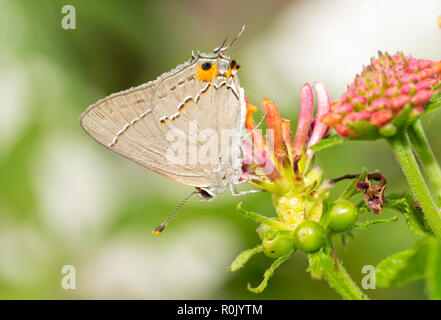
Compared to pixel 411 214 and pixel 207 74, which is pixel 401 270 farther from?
pixel 207 74

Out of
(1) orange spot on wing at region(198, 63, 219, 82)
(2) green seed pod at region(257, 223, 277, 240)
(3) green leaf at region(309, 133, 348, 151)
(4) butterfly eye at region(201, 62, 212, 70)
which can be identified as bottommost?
(2) green seed pod at region(257, 223, 277, 240)

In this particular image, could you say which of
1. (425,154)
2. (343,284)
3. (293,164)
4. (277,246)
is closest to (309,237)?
(277,246)

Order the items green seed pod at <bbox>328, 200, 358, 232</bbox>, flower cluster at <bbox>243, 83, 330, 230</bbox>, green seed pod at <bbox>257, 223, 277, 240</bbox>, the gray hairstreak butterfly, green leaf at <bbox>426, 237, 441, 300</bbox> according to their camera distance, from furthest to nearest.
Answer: the gray hairstreak butterfly, flower cluster at <bbox>243, 83, 330, 230</bbox>, green seed pod at <bbox>257, 223, 277, 240</bbox>, green seed pod at <bbox>328, 200, 358, 232</bbox>, green leaf at <bbox>426, 237, 441, 300</bbox>

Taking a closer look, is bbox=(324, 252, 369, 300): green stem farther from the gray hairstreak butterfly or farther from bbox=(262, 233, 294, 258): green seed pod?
the gray hairstreak butterfly

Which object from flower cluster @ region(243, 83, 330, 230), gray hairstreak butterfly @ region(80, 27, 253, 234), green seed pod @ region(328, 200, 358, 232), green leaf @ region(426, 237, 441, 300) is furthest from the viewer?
gray hairstreak butterfly @ region(80, 27, 253, 234)

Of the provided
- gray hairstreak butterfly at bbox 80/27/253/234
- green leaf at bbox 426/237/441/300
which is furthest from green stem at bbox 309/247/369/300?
gray hairstreak butterfly at bbox 80/27/253/234
